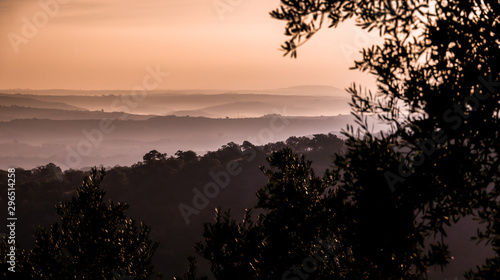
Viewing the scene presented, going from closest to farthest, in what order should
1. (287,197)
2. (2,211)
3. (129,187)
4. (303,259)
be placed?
1. (303,259)
2. (287,197)
3. (2,211)
4. (129,187)

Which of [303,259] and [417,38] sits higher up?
[417,38]

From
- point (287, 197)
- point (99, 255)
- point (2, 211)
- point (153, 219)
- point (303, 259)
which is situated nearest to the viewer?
point (303, 259)

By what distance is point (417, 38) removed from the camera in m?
10.4

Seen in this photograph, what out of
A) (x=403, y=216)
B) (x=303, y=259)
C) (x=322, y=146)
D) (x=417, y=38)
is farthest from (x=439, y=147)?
(x=322, y=146)

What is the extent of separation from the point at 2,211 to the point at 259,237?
92.7m

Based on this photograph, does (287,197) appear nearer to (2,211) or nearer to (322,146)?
(2,211)

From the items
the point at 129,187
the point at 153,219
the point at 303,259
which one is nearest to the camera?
the point at 303,259

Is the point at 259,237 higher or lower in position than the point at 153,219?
lower

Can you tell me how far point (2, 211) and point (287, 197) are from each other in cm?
9275

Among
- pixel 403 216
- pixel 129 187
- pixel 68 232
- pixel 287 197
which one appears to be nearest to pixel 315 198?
pixel 287 197

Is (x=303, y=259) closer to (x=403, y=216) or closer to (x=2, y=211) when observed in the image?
(x=403, y=216)

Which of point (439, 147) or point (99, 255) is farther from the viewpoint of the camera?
point (99, 255)

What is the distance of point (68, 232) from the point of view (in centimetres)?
2162

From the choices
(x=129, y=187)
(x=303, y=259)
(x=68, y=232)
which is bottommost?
(x=303, y=259)
